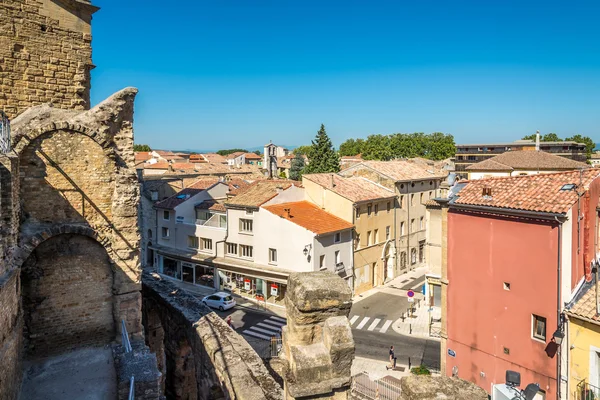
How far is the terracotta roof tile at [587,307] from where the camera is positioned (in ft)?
41.5

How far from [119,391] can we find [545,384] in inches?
484

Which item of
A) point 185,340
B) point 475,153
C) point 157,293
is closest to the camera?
point 185,340

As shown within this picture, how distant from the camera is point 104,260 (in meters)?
11.7

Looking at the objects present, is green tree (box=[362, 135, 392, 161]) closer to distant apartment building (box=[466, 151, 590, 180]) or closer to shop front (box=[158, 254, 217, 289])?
distant apartment building (box=[466, 151, 590, 180])

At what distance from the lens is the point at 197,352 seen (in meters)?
12.0

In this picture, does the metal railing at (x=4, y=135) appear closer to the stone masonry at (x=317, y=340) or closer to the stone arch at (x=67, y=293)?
the stone arch at (x=67, y=293)

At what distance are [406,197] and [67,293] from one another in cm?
3041

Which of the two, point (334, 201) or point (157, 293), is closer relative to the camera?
point (157, 293)

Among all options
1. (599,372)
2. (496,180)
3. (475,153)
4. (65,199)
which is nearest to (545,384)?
(599,372)

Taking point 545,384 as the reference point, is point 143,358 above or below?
above

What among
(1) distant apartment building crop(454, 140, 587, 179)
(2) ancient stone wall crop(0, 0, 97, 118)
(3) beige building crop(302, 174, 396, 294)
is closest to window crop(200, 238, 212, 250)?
(3) beige building crop(302, 174, 396, 294)

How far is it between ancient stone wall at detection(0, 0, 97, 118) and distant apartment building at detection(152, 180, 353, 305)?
16.9 metres

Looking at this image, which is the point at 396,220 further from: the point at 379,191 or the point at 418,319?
the point at 418,319

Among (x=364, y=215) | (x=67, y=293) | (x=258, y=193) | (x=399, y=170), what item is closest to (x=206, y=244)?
(x=258, y=193)
